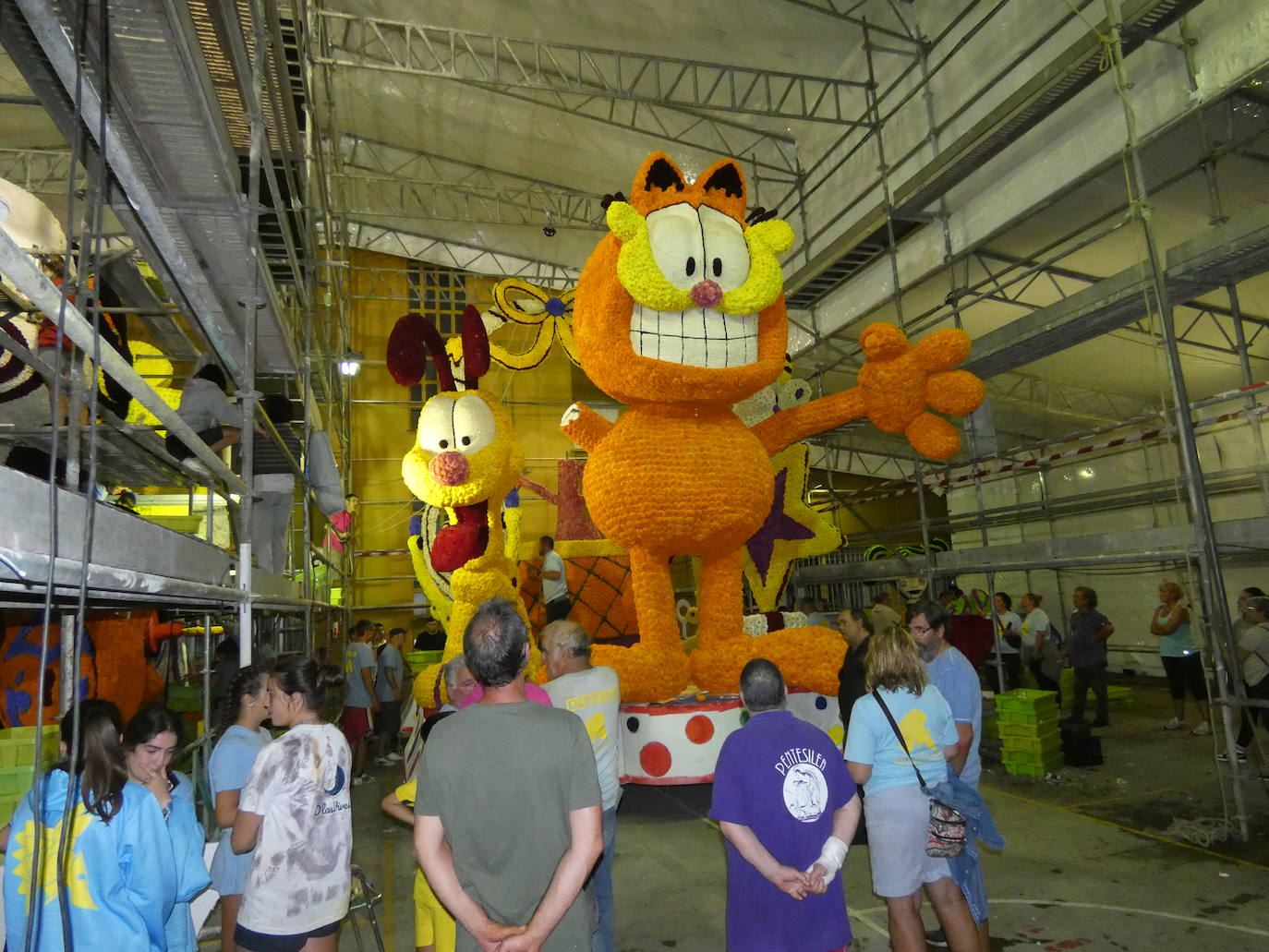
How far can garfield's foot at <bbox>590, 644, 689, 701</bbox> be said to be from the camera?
14.2 feet

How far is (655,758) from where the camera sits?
4516 millimetres

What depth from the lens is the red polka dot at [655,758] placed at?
450 centimetres

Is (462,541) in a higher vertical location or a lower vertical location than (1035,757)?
higher

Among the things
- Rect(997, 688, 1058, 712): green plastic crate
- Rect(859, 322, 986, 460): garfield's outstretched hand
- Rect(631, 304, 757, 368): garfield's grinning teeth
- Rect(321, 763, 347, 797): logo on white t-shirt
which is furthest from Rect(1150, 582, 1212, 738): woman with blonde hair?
Rect(321, 763, 347, 797): logo on white t-shirt

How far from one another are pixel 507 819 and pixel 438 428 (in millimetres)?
3967

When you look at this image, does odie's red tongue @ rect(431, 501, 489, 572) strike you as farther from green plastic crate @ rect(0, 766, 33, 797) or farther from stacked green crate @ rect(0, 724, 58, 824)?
green plastic crate @ rect(0, 766, 33, 797)

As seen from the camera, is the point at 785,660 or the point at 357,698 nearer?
the point at 785,660

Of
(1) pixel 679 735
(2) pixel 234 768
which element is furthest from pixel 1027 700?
(2) pixel 234 768

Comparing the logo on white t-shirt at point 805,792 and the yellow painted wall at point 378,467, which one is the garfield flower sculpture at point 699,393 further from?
the yellow painted wall at point 378,467

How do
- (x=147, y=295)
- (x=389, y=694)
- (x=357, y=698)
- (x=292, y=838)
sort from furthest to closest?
(x=389, y=694) < (x=357, y=698) < (x=147, y=295) < (x=292, y=838)

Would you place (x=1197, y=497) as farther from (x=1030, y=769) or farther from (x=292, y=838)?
(x=292, y=838)

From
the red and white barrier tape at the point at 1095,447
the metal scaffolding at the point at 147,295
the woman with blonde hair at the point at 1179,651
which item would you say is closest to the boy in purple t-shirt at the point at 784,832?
the metal scaffolding at the point at 147,295

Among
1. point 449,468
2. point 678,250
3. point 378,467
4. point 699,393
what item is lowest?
point 449,468

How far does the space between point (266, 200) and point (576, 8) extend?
453 cm
